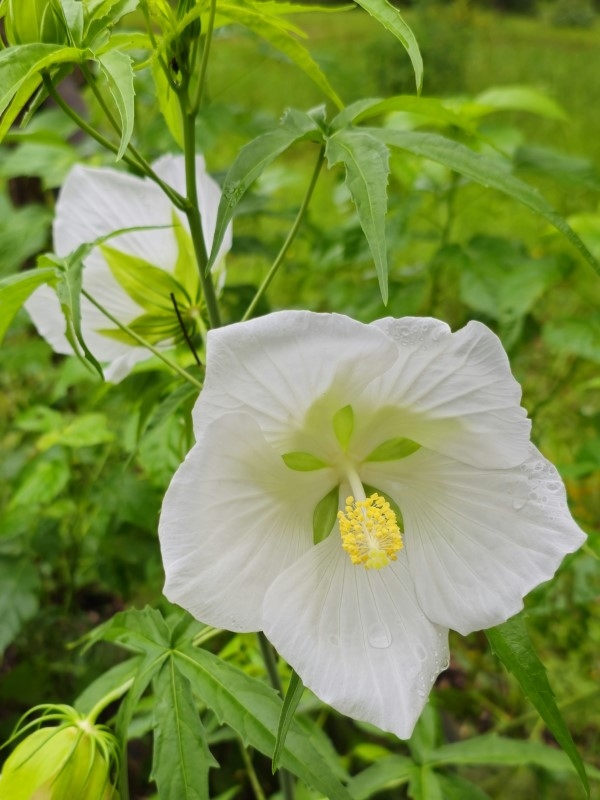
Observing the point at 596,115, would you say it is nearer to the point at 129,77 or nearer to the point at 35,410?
the point at 35,410

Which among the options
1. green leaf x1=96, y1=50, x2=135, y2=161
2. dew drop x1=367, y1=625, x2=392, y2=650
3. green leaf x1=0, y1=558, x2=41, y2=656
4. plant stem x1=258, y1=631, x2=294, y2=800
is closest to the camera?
green leaf x1=96, y1=50, x2=135, y2=161

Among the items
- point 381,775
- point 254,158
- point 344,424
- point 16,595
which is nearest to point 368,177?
point 254,158

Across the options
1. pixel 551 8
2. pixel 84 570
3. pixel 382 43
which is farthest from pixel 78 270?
pixel 551 8

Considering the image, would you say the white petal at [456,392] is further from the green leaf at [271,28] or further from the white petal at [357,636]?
the green leaf at [271,28]

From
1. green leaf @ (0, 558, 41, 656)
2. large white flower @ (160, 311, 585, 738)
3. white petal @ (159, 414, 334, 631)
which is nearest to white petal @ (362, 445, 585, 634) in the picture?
large white flower @ (160, 311, 585, 738)

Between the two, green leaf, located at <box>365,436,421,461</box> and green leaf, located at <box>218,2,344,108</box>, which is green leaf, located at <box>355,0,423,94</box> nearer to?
green leaf, located at <box>218,2,344,108</box>

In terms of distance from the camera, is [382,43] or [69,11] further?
[382,43]
